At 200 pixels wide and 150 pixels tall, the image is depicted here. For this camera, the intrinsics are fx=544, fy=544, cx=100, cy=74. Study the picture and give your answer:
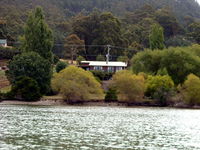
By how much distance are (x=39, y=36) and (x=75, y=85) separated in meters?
15.9

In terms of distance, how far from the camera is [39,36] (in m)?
95.6

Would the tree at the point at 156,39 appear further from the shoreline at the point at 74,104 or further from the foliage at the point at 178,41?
the foliage at the point at 178,41

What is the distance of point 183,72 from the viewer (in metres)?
97.4

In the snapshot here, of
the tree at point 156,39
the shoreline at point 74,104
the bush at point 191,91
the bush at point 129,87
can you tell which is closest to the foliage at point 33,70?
the shoreline at point 74,104

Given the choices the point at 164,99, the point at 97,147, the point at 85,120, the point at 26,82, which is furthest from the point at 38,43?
the point at 97,147

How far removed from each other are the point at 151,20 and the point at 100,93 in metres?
97.7

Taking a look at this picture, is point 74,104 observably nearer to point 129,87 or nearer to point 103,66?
point 129,87

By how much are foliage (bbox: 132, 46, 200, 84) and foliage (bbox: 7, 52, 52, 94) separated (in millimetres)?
18359

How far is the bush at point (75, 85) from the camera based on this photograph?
275 feet

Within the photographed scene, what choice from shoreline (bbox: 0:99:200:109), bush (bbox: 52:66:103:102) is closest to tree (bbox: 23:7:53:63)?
bush (bbox: 52:66:103:102)

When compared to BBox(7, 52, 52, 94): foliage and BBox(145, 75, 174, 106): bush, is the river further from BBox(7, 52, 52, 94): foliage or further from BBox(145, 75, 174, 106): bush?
BBox(7, 52, 52, 94): foliage

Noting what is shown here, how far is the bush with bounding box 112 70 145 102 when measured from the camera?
87.3 m

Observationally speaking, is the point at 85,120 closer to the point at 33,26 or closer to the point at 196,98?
the point at 196,98

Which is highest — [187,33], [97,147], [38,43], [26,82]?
[187,33]
